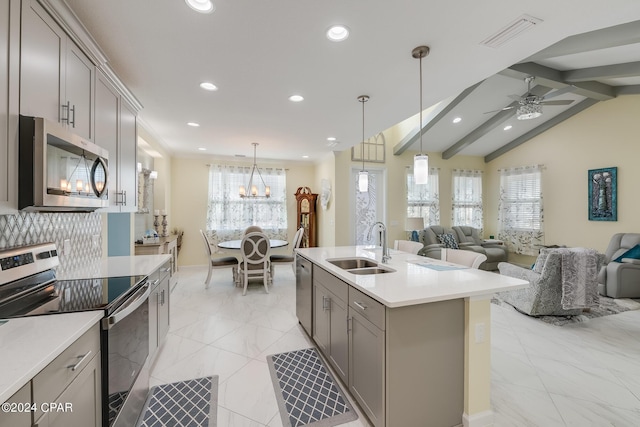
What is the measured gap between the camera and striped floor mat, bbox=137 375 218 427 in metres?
1.74

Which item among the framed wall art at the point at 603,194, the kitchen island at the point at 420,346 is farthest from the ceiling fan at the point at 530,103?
the kitchen island at the point at 420,346

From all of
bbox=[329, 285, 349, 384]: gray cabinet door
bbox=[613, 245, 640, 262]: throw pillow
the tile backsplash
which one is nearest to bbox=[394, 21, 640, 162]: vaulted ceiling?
bbox=[613, 245, 640, 262]: throw pillow

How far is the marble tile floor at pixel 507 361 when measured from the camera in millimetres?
1817

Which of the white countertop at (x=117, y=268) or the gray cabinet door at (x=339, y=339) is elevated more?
the white countertop at (x=117, y=268)

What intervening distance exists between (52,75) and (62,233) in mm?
1231

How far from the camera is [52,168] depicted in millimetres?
1382

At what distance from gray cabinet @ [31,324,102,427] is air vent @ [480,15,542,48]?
2999mm

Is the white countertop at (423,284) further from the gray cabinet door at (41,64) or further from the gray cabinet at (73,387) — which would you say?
the gray cabinet door at (41,64)

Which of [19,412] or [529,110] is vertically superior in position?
[529,110]

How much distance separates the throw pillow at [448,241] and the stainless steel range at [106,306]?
5771mm

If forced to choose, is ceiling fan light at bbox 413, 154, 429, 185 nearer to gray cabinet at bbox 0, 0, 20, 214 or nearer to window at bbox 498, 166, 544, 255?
gray cabinet at bbox 0, 0, 20, 214

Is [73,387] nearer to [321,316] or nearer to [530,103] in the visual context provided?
[321,316]

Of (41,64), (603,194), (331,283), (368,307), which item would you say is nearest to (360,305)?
(368,307)

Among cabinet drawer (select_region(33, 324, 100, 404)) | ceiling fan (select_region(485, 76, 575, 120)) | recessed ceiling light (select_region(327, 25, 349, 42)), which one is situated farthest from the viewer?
ceiling fan (select_region(485, 76, 575, 120))
